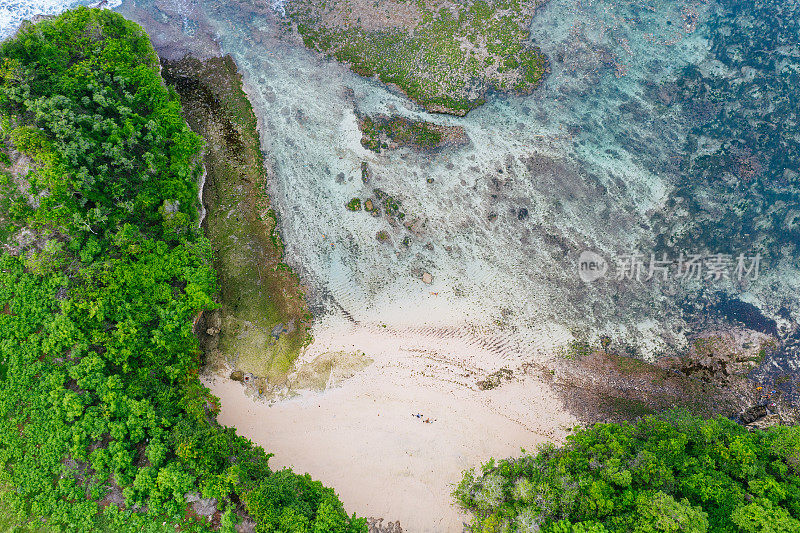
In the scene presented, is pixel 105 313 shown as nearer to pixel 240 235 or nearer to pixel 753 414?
pixel 240 235

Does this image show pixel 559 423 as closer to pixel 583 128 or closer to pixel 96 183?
pixel 583 128

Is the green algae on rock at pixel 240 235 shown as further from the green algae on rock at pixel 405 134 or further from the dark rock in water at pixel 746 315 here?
the dark rock in water at pixel 746 315

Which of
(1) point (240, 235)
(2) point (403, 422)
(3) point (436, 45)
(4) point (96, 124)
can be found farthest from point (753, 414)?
(4) point (96, 124)

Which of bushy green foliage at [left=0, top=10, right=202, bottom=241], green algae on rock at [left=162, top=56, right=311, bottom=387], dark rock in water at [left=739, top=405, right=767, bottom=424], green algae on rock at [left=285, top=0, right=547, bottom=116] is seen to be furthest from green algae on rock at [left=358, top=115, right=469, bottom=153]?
dark rock in water at [left=739, top=405, right=767, bottom=424]

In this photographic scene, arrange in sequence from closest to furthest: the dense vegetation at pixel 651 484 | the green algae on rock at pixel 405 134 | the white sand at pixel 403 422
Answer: the dense vegetation at pixel 651 484 < the white sand at pixel 403 422 < the green algae on rock at pixel 405 134

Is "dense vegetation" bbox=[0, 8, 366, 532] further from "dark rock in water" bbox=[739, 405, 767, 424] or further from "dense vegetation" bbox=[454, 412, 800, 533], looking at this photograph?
"dark rock in water" bbox=[739, 405, 767, 424]

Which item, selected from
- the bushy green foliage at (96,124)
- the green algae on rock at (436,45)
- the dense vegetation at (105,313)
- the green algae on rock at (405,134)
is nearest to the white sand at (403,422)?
the dense vegetation at (105,313)
